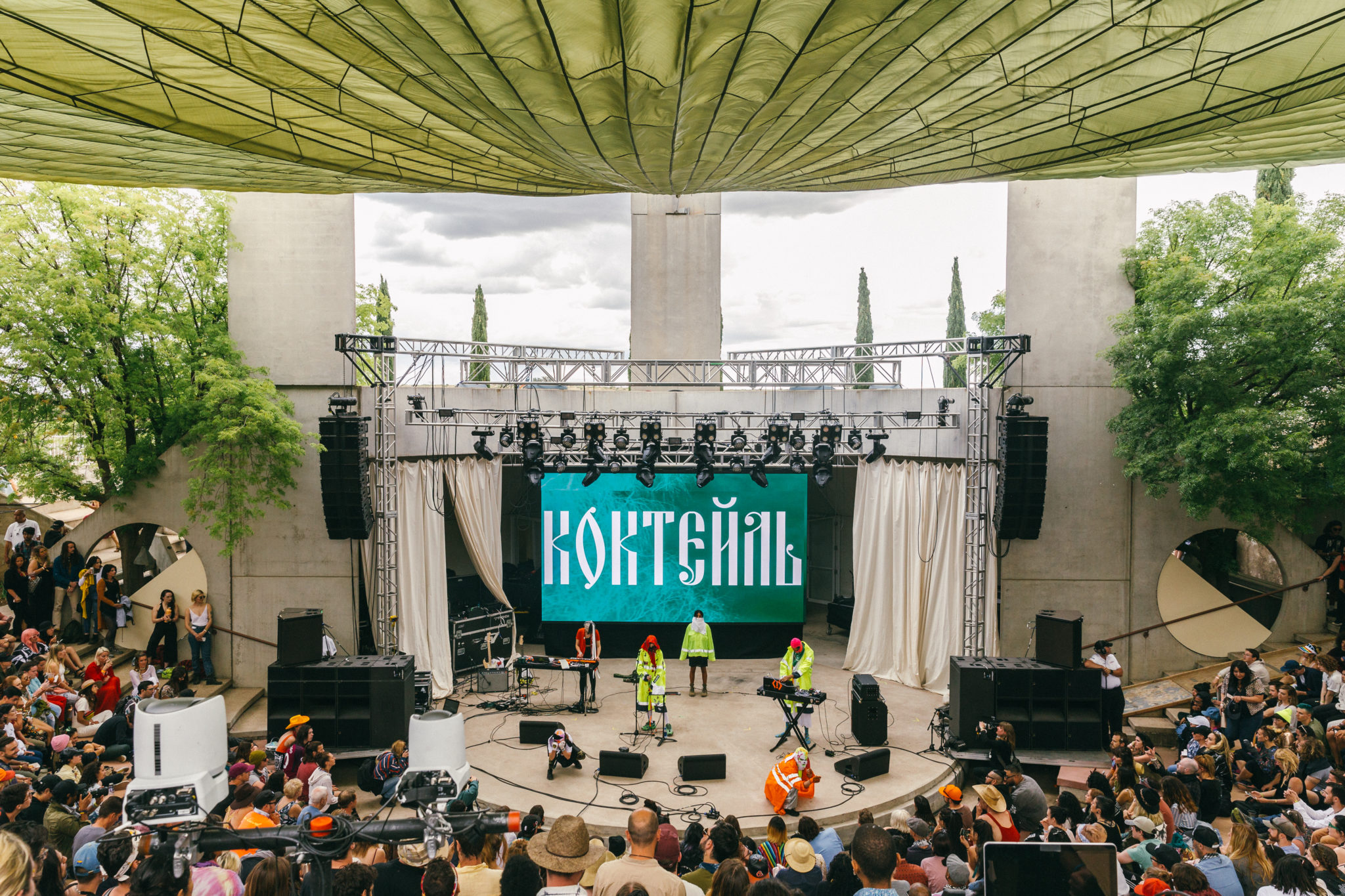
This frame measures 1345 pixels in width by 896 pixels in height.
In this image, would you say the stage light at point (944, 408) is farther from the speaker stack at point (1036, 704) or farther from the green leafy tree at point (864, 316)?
the green leafy tree at point (864, 316)

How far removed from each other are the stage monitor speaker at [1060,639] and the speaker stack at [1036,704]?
136 mm

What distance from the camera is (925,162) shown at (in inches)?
91.0

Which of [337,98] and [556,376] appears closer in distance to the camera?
[337,98]

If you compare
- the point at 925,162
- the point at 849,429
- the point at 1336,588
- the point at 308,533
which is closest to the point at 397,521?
the point at 308,533

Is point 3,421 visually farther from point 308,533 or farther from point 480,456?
point 480,456

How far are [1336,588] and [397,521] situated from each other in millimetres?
14281

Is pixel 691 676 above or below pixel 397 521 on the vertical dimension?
below

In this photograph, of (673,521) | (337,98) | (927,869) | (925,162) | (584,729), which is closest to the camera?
(337,98)

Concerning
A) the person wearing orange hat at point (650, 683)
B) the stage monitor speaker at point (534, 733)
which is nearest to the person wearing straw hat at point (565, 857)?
the stage monitor speaker at point (534, 733)

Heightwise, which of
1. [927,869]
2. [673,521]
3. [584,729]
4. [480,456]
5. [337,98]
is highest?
[337,98]

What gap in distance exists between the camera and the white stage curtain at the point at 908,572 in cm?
1277

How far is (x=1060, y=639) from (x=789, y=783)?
4.16 metres

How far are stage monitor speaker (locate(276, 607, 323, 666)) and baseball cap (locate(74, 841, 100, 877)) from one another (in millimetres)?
5043

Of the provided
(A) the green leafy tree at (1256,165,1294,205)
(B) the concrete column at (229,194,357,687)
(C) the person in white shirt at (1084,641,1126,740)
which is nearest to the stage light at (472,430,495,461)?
(B) the concrete column at (229,194,357,687)
